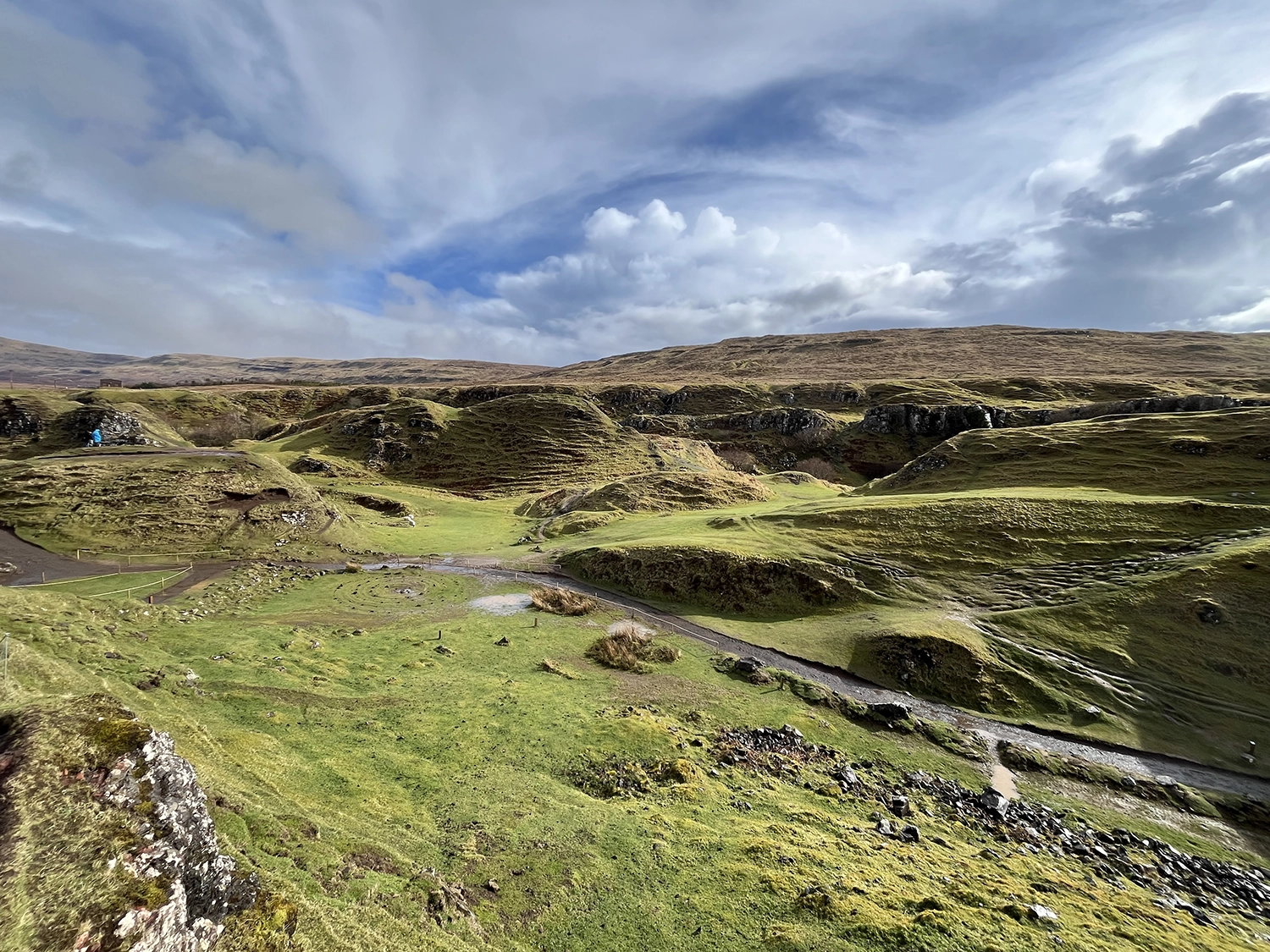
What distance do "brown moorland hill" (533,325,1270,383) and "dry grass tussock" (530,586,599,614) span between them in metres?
110

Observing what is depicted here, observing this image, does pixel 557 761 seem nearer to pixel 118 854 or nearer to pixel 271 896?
pixel 271 896

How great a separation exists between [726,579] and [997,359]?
15482 centimetres

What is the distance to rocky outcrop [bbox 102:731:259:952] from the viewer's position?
494cm

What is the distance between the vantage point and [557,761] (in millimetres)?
14398

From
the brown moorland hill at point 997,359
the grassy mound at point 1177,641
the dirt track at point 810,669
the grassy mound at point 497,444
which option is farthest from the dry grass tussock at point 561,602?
the brown moorland hill at point 997,359

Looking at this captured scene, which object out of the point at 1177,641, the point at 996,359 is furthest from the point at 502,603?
the point at 996,359

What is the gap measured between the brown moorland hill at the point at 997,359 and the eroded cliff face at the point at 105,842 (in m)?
133

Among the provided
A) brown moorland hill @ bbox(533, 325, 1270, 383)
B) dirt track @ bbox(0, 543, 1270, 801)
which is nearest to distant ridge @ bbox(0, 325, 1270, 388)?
brown moorland hill @ bbox(533, 325, 1270, 383)

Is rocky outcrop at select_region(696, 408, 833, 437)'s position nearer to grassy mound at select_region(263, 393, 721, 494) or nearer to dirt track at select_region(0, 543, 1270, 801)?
grassy mound at select_region(263, 393, 721, 494)

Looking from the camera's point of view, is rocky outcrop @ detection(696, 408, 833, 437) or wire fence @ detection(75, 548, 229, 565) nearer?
wire fence @ detection(75, 548, 229, 565)

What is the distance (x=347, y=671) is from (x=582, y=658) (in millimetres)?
9527

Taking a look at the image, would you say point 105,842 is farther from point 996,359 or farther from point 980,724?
point 996,359

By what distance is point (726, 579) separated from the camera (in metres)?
32.0

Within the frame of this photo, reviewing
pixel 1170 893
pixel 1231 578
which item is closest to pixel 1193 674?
pixel 1231 578
